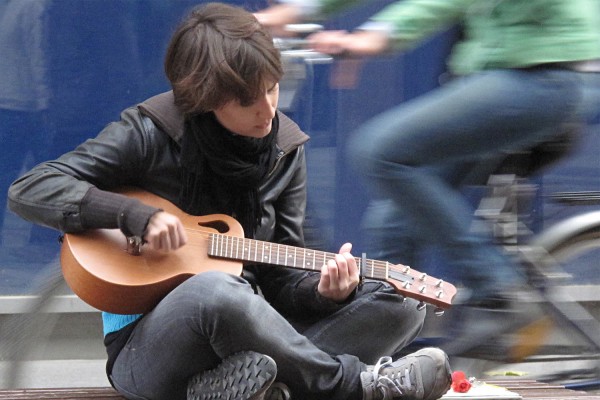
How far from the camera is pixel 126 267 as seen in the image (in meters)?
3.29

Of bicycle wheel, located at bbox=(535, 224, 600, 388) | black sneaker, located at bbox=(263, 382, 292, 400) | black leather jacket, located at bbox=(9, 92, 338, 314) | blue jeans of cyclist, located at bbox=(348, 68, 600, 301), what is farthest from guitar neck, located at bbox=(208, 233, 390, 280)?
bicycle wheel, located at bbox=(535, 224, 600, 388)

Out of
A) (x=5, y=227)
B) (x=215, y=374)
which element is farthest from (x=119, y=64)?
(x=215, y=374)

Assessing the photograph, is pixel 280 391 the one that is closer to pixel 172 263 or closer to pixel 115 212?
pixel 172 263

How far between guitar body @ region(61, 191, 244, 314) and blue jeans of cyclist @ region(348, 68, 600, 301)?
0.45 m

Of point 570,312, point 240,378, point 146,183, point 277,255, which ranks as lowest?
point 570,312

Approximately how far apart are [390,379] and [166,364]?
0.55 meters

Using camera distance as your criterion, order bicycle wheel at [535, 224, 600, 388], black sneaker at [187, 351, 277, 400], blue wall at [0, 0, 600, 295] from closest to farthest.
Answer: black sneaker at [187, 351, 277, 400] < bicycle wheel at [535, 224, 600, 388] < blue wall at [0, 0, 600, 295]

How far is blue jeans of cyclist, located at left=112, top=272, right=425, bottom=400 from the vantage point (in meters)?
3.16

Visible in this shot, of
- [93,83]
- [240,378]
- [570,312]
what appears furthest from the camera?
[93,83]

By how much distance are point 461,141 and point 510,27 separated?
323 millimetres

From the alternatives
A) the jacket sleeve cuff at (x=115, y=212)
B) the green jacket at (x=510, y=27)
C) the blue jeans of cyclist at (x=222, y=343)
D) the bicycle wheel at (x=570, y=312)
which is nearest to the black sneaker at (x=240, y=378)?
the blue jeans of cyclist at (x=222, y=343)

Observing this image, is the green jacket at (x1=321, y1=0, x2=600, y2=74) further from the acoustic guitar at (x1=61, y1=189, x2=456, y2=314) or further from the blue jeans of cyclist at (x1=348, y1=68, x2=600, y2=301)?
the acoustic guitar at (x1=61, y1=189, x2=456, y2=314)

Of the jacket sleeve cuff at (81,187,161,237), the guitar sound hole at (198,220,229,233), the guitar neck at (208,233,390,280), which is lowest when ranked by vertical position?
the guitar neck at (208,233,390,280)

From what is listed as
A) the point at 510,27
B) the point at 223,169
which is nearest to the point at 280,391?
the point at 223,169
